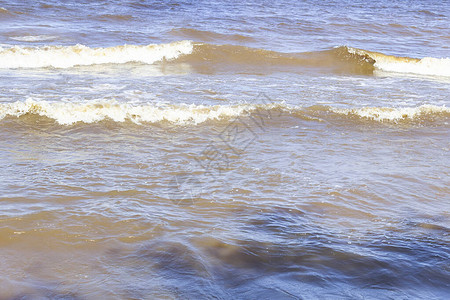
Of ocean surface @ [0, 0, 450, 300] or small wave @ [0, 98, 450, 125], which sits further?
small wave @ [0, 98, 450, 125]

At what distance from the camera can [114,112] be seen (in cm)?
720

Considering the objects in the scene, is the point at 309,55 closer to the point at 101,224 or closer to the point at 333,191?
the point at 333,191

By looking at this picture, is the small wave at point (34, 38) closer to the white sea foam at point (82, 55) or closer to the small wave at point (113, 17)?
the white sea foam at point (82, 55)

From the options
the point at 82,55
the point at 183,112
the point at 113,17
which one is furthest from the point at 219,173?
the point at 113,17

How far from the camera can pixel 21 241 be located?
12.1 feet

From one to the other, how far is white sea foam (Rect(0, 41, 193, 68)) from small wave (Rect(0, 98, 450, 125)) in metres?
3.92

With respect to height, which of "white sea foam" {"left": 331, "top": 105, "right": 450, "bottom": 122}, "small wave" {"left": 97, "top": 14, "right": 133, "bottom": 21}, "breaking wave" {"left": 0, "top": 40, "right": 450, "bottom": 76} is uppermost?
"small wave" {"left": 97, "top": 14, "right": 133, "bottom": 21}

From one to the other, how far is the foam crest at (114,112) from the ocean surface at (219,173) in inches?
1.1

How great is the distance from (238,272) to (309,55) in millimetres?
10162

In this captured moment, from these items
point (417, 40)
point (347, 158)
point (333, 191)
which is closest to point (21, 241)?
point (333, 191)

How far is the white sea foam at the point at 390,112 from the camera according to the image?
7746 mm

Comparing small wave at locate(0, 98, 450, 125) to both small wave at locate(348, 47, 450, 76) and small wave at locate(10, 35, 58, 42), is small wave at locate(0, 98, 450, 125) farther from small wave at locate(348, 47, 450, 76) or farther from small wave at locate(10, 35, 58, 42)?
small wave at locate(10, 35, 58, 42)

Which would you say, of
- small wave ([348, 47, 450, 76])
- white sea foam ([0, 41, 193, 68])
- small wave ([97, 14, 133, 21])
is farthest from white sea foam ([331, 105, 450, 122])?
small wave ([97, 14, 133, 21])

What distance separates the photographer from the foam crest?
22.9ft
